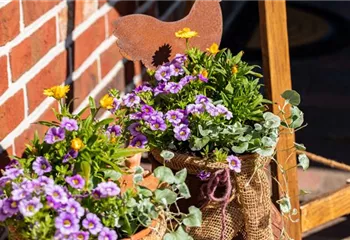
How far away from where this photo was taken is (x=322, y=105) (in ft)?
12.2

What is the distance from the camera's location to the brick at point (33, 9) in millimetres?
2104

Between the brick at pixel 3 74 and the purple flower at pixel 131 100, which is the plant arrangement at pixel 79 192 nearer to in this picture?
the purple flower at pixel 131 100

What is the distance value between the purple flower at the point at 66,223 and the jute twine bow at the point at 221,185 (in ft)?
1.25

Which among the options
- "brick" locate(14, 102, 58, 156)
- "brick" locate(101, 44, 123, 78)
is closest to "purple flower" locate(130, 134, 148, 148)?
"brick" locate(14, 102, 58, 156)

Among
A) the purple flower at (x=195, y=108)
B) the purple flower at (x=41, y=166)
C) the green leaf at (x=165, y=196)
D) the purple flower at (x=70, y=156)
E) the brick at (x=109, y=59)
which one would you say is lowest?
the brick at (x=109, y=59)

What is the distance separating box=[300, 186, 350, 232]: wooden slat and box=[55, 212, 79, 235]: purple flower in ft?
3.26

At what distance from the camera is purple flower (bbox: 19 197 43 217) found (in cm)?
142

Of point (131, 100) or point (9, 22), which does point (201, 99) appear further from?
point (9, 22)

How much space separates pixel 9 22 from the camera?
200cm

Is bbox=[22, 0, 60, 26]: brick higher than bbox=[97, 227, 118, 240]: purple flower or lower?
higher

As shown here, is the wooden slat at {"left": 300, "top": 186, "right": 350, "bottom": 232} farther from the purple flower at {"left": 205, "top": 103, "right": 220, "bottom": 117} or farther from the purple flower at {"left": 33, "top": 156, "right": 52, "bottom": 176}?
the purple flower at {"left": 33, "top": 156, "right": 52, "bottom": 176}

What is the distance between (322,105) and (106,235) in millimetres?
2406

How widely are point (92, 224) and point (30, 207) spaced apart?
11 centimetres

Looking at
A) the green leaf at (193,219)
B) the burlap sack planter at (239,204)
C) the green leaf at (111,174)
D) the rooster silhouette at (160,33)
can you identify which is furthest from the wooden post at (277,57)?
the green leaf at (111,174)
